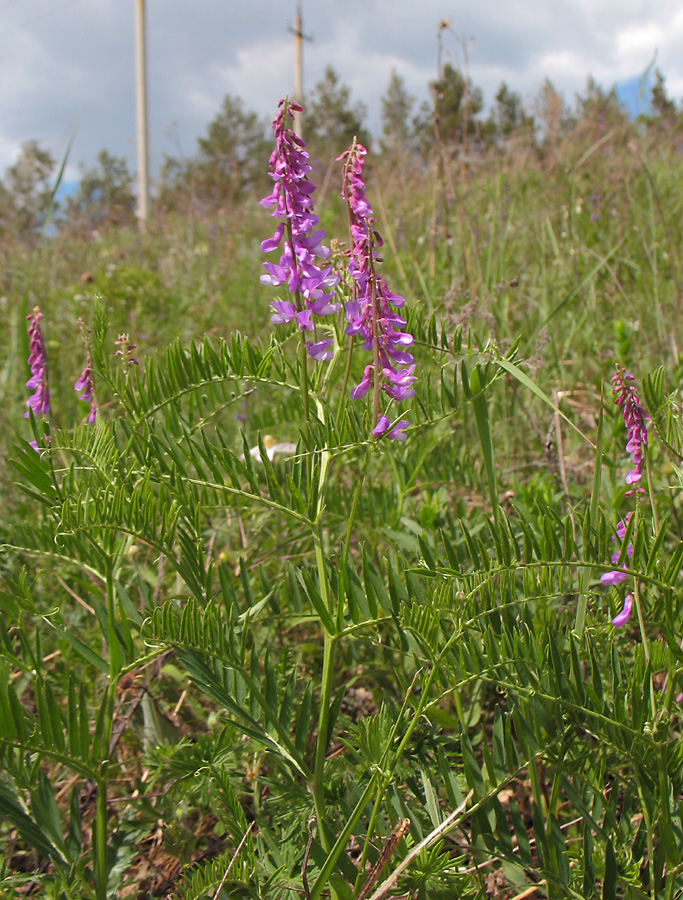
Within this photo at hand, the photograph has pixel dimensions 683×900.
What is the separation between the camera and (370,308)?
0.91 metres

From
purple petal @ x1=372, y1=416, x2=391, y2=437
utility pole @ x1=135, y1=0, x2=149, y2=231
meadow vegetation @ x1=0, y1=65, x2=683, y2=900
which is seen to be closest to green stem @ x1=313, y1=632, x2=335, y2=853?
meadow vegetation @ x1=0, y1=65, x2=683, y2=900

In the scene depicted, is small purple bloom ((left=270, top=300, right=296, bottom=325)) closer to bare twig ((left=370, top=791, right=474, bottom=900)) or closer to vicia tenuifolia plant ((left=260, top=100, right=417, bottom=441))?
vicia tenuifolia plant ((left=260, top=100, right=417, bottom=441))

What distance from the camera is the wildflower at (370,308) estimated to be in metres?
0.89

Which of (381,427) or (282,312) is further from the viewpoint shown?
(282,312)

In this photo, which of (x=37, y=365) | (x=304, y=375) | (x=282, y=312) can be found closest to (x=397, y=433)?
(x=304, y=375)

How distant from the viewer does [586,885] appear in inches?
32.7

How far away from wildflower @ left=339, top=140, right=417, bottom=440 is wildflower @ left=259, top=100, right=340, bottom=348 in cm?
5

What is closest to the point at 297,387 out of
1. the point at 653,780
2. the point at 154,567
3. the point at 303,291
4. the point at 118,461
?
the point at 303,291

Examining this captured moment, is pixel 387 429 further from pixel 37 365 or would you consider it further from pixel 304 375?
pixel 37 365

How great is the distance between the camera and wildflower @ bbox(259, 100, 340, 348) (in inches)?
36.0

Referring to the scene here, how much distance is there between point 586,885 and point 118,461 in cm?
83

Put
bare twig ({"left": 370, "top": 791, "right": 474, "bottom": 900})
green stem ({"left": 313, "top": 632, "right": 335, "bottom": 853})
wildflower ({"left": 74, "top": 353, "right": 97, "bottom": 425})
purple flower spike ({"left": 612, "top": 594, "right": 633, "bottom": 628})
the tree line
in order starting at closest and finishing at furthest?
bare twig ({"left": 370, "top": 791, "right": 474, "bottom": 900}) < green stem ({"left": 313, "top": 632, "right": 335, "bottom": 853}) < purple flower spike ({"left": 612, "top": 594, "right": 633, "bottom": 628}) < wildflower ({"left": 74, "top": 353, "right": 97, "bottom": 425}) < the tree line

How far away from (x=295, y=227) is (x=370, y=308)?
16cm

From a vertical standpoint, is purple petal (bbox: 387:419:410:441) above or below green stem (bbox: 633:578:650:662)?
above
